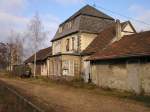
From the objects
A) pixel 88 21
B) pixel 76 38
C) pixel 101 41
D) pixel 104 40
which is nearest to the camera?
pixel 104 40

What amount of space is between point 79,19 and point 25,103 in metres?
25.1

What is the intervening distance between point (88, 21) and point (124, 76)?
16849mm

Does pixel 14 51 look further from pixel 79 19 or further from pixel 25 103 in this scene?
pixel 25 103

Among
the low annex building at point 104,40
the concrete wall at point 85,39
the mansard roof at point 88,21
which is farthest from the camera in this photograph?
the mansard roof at point 88,21

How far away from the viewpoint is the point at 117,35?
2884cm

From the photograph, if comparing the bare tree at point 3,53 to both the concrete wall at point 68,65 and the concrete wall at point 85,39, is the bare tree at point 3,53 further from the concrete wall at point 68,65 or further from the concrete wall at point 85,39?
Answer: the concrete wall at point 68,65

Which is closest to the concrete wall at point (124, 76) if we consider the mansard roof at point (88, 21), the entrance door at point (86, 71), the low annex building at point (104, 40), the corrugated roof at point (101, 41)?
the entrance door at point (86, 71)

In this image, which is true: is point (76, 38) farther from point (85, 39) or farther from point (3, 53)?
point (3, 53)

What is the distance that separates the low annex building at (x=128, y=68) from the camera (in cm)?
1862

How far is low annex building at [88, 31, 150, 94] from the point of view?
1862cm

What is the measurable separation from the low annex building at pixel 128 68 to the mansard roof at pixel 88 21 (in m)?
10.5

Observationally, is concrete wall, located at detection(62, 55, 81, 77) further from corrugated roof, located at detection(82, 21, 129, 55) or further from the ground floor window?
corrugated roof, located at detection(82, 21, 129, 55)

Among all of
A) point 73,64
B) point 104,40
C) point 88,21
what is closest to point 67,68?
point 73,64

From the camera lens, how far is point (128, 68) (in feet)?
66.1
